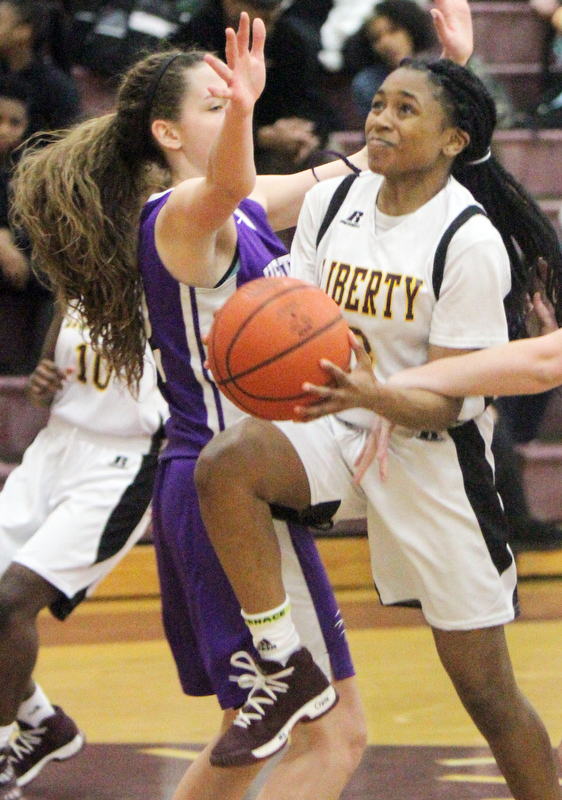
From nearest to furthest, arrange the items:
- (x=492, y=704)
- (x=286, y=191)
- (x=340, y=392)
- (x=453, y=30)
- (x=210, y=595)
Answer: (x=340, y=392) → (x=492, y=704) → (x=210, y=595) → (x=453, y=30) → (x=286, y=191)

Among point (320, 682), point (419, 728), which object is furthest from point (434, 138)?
point (419, 728)

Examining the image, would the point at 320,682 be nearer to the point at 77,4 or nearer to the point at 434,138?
the point at 434,138

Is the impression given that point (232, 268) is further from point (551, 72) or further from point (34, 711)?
point (551, 72)

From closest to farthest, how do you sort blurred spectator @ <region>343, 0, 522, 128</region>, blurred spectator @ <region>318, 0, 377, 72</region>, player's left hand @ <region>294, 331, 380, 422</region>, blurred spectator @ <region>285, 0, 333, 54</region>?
player's left hand @ <region>294, 331, 380, 422</region> < blurred spectator @ <region>343, 0, 522, 128</region> < blurred spectator @ <region>285, 0, 333, 54</region> < blurred spectator @ <region>318, 0, 377, 72</region>

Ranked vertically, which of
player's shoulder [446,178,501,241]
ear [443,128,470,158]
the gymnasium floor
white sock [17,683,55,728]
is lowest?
the gymnasium floor

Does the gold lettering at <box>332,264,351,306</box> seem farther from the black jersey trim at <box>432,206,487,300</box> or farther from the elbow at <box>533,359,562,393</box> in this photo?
the elbow at <box>533,359,562,393</box>

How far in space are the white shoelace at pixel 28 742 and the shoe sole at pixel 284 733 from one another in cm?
140

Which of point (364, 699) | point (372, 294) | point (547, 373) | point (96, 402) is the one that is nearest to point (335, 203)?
point (372, 294)

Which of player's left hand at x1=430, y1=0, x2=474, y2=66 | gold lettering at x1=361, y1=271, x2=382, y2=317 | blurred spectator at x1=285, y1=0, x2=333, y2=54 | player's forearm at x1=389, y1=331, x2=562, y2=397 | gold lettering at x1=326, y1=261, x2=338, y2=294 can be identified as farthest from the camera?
blurred spectator at x1=285, y1=0, x2=333, y2=54

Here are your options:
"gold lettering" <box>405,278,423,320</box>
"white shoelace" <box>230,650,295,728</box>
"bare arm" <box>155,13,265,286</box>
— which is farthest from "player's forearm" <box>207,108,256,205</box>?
"white shoelace" <box>230,650,295,728</box>

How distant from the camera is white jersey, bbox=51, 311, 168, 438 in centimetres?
404

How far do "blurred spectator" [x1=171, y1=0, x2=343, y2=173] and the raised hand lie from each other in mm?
3006

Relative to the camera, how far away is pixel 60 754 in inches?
152

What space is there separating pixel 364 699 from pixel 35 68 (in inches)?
137
